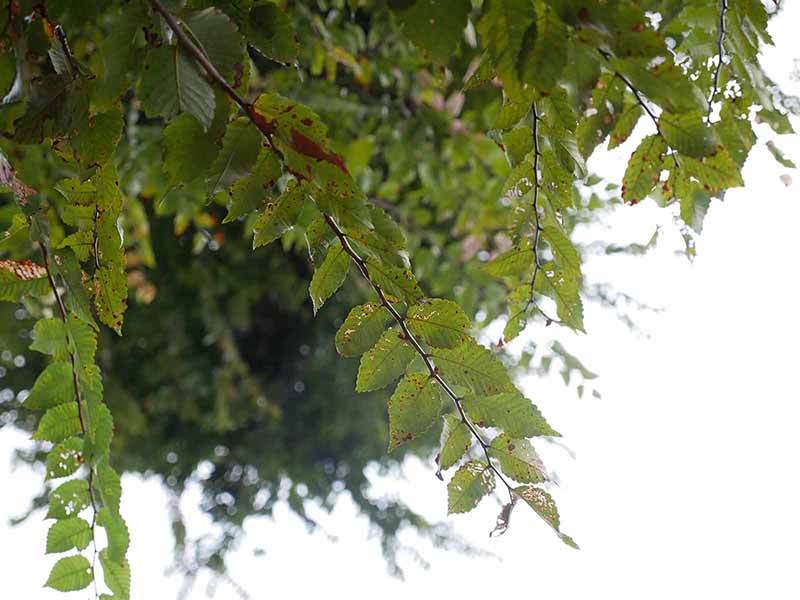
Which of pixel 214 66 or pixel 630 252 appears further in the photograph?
pixel 630 252

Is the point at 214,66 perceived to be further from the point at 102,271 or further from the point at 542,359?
the point at 542,359

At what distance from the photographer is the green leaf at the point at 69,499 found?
0.41 meters

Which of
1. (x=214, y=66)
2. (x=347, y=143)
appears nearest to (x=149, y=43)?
(x=214, y=66)

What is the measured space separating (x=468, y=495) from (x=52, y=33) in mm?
299

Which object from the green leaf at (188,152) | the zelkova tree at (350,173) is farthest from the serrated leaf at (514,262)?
the green leaf at (188,152)

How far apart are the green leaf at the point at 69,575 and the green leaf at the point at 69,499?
0.09 ft

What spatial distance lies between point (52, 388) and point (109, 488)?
0.22ft

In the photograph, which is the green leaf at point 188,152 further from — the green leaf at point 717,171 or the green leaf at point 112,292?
the green leaf at point 717,171

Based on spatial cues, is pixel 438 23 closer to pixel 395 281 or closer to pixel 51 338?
pixel 395 281

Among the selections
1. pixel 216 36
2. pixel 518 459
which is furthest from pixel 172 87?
pixel 518 459

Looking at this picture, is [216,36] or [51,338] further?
[51,338]

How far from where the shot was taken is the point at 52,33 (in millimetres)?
337

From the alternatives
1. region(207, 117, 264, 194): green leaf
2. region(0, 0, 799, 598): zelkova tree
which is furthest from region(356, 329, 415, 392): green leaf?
region(207, 117, 264, 194): green leaf

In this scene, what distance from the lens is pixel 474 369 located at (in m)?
0.35
